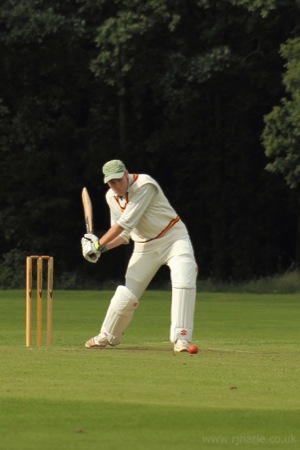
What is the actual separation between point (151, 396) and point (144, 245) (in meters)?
3.72

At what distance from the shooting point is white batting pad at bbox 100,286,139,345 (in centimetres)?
1354

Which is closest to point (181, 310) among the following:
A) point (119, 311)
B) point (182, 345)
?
point (182, 345)

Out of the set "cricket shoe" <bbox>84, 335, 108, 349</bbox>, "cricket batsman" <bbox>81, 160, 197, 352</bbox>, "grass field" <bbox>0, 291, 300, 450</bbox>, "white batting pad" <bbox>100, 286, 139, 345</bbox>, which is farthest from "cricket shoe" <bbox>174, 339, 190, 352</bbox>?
"cricket shoe" <bbox>84, 335, 108, 349</bbox>

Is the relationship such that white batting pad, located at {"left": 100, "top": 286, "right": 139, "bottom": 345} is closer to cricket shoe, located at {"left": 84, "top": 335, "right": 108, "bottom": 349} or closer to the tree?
cricket shoe, located at {"left": 84, "top": 335, "right": 108, "bottom": 349}

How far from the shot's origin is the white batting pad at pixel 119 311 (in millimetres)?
13539

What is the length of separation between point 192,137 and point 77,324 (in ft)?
74.3

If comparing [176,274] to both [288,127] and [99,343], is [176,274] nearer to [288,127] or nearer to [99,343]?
[99,343]

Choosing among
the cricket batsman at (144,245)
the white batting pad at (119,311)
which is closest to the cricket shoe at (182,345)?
the cricket batsman at (144,245)

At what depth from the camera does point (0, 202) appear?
41.8m

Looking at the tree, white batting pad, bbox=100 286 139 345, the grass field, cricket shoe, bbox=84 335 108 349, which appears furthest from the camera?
the tree

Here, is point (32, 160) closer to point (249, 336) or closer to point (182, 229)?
point (249, 336)

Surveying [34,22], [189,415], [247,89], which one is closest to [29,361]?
[189,415]

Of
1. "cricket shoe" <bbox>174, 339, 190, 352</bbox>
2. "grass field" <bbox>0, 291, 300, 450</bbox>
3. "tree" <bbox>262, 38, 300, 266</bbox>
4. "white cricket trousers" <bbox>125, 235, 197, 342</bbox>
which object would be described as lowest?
"cricket shoe" <bbox>174, 339, 190, 352</bbox>

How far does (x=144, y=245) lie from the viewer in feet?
44.7
